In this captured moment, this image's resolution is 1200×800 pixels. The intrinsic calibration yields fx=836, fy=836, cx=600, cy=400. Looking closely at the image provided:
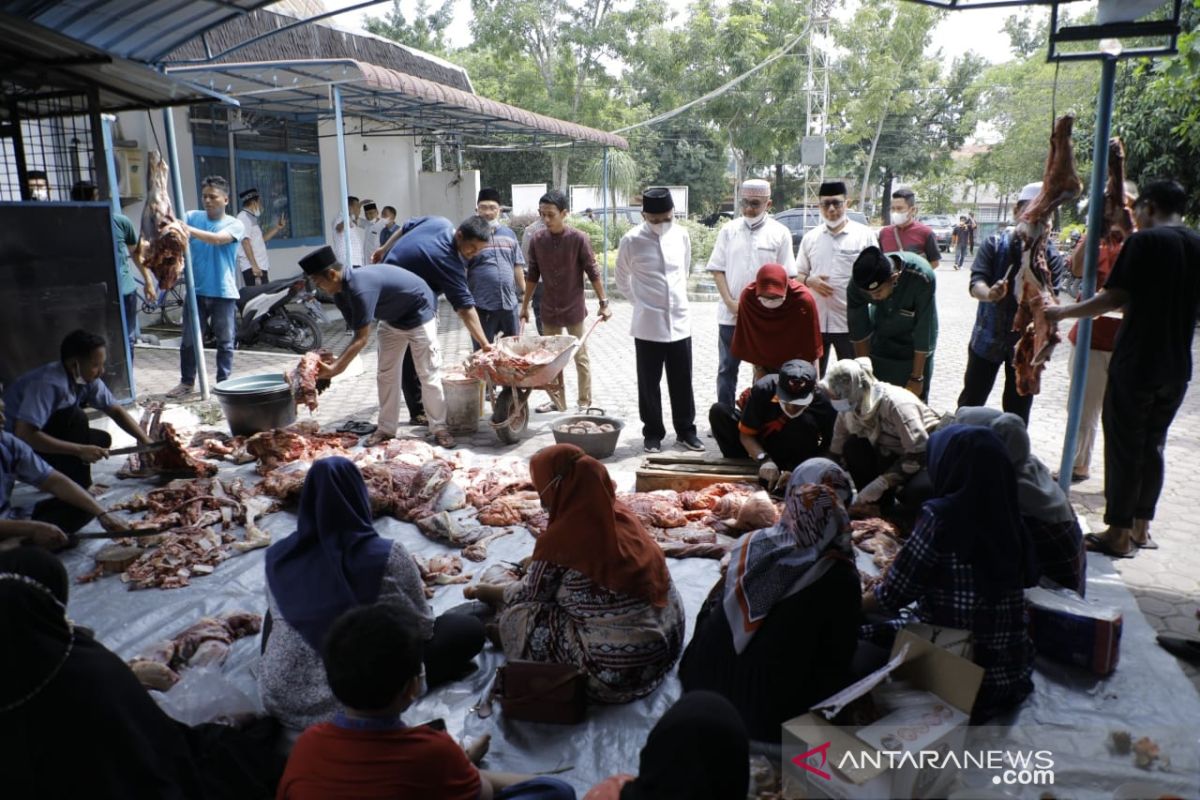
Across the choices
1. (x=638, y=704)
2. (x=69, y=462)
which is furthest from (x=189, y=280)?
(x=638, y=704)

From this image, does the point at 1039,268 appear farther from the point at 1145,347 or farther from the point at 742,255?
the point at 742,255

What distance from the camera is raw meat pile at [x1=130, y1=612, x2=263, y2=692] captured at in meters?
3.29

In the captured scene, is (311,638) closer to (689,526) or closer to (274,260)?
(689,526)

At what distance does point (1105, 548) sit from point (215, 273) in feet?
25.2

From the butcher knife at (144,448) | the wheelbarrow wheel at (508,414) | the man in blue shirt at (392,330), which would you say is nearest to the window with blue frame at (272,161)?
the man in blue shirt at (392,330)

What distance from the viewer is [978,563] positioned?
3.00m

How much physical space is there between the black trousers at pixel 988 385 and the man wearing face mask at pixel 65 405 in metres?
5.66

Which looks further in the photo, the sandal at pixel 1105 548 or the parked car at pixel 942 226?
the parked car at pixel 942 226

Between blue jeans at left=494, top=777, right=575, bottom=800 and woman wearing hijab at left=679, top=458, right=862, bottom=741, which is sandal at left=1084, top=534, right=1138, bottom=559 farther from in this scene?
blue jeans at left=494, top=777, right=575, bottom=800

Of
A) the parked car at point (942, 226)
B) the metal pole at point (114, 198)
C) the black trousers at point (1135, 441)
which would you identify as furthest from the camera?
the parked car at point (942, 226)

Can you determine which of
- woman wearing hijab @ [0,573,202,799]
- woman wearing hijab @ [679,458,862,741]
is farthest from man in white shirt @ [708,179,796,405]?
woman wearing hijab @ [0,573,202,799]

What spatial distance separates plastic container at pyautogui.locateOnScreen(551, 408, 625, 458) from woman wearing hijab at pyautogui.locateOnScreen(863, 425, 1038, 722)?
3301mm

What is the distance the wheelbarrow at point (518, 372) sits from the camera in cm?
661

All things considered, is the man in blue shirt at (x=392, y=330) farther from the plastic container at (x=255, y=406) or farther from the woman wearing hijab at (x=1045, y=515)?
the woman wearing hijab at (x=1045, y=515)
